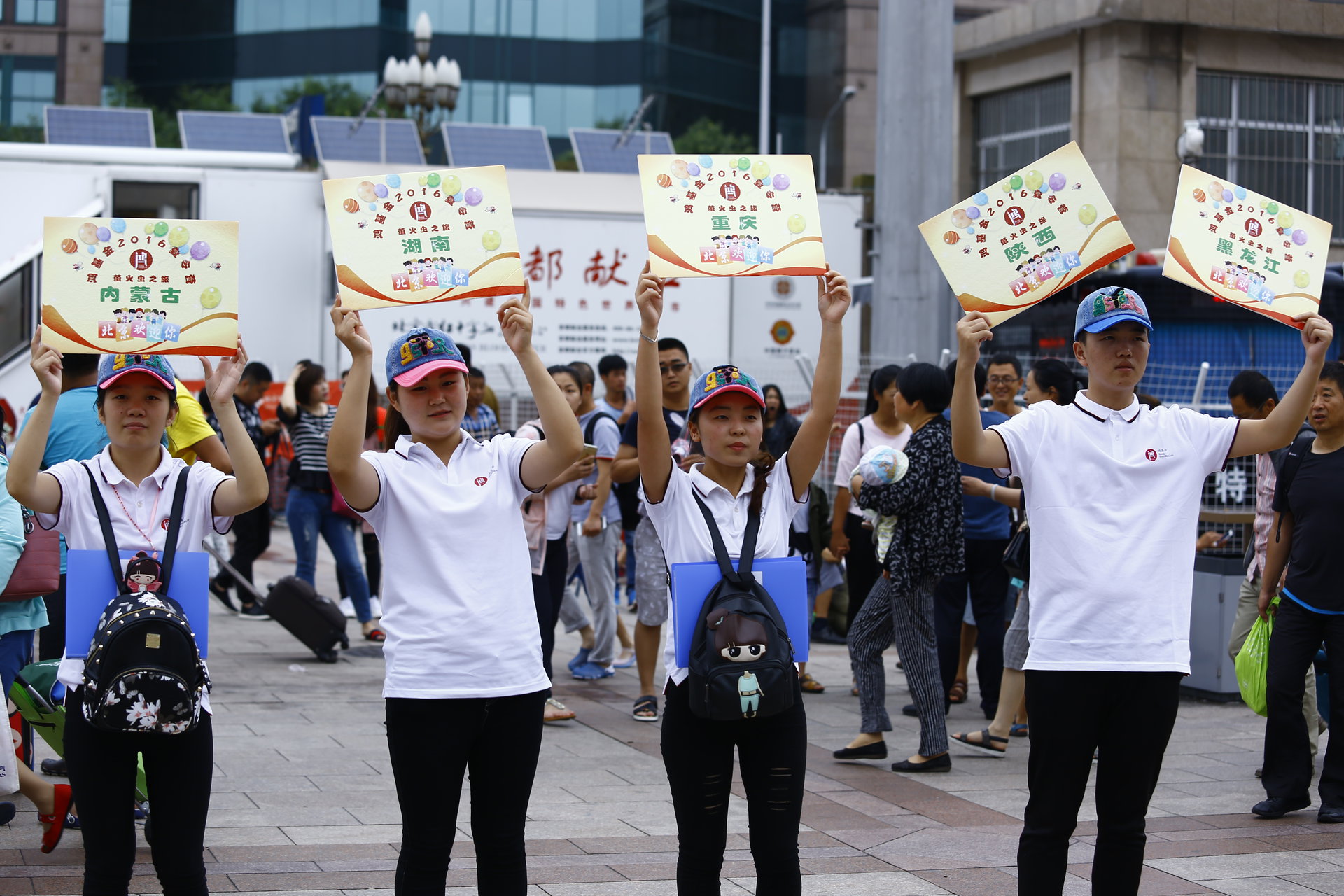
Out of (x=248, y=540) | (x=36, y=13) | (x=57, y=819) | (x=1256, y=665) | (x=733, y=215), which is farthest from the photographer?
(x=36, y=13)

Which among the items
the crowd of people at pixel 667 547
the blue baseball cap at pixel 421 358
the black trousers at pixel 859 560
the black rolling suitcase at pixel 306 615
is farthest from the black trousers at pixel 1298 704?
the black rolling suitcase at pixel 306 615

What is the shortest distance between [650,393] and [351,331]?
2.64 ft

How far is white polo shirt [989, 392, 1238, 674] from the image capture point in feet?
13.5

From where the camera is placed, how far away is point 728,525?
4188mm

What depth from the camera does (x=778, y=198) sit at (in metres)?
4.37

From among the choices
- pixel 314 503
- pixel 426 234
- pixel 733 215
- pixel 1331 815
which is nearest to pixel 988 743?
pixel 1331 815

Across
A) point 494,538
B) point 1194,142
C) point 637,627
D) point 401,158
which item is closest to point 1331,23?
point 1194,142

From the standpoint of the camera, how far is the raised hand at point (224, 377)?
417 cm

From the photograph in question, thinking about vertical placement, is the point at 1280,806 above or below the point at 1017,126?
below

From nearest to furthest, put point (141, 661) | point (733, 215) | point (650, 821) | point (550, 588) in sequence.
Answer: point (141, 661) < point (733, 215) < point (650, 821) < point (550, 588)

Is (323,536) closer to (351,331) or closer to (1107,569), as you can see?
(351,331)

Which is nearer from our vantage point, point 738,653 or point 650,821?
point 738,653

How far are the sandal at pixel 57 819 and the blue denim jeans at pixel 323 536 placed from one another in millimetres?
5380

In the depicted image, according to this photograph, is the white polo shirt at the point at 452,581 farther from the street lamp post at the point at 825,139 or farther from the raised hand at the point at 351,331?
the street lamp post at the point at 825,139
